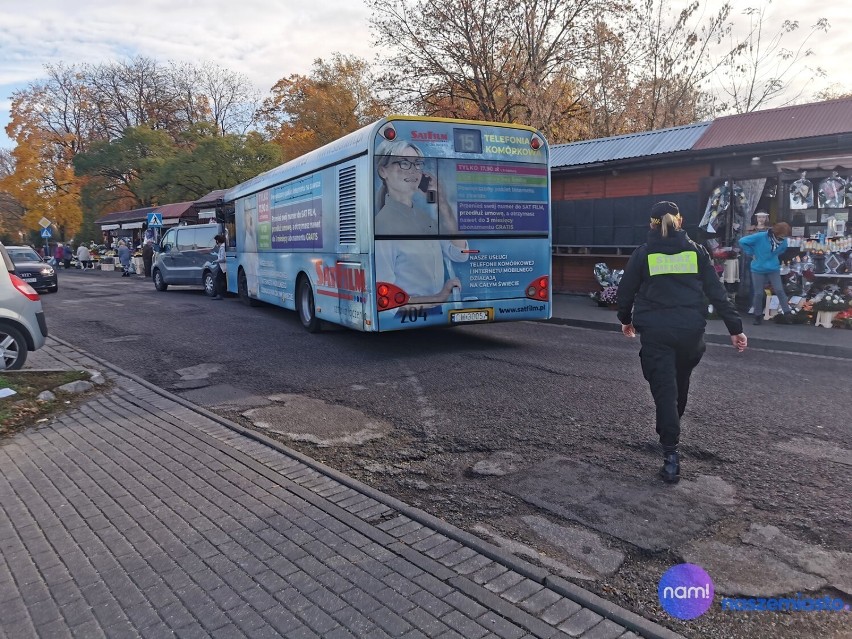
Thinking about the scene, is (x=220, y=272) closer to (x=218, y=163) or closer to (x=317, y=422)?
(x=317, y=422)

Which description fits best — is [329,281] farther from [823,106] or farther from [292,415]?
[823,106]

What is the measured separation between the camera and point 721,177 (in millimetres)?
13484

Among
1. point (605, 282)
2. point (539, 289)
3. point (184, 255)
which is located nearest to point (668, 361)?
point (539, 289)

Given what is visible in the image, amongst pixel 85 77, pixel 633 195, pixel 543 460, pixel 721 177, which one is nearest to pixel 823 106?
pixel 721 177

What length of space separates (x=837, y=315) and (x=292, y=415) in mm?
9630

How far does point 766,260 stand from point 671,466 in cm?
834

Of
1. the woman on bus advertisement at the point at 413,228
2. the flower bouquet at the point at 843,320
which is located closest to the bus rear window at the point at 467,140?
the woman on bus advertisement at the point at 413,228

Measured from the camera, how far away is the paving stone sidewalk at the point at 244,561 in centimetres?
304

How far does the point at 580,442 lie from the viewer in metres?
5.50

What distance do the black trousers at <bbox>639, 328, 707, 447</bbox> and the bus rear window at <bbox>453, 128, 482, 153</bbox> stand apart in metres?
5.43

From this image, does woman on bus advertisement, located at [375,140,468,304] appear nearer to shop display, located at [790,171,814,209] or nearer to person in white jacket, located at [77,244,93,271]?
shop display, located at [790,171,814,209]

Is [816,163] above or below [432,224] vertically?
above

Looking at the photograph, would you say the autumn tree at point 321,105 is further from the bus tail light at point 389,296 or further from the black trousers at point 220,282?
the bus tail light at point 389,296

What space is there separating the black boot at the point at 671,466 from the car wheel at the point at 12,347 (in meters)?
7.85
